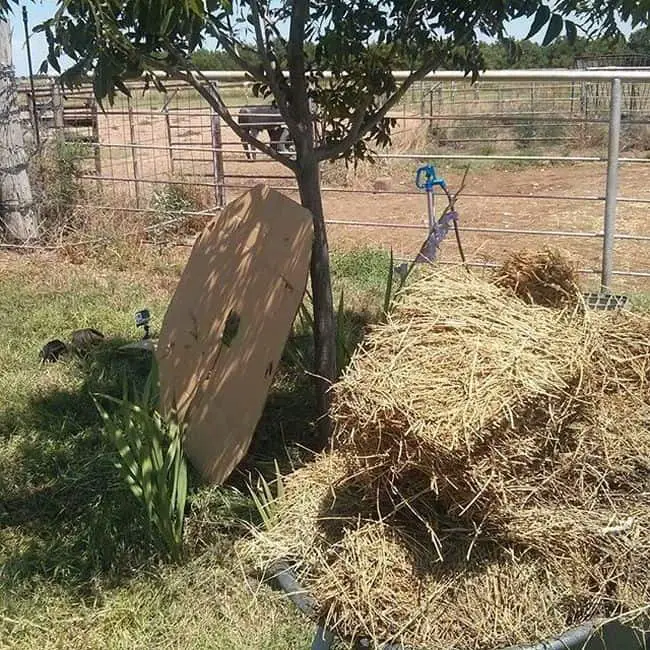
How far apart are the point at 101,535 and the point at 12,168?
5.70m

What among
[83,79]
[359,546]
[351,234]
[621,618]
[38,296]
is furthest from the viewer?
[351,234]

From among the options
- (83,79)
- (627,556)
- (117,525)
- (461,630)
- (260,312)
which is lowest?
(117,525)

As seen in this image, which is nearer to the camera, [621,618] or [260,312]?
[621,618]

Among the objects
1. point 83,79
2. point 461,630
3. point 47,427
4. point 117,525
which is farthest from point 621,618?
point 47,427

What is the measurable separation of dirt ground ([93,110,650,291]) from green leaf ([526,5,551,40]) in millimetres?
3063

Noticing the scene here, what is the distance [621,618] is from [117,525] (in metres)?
2.02

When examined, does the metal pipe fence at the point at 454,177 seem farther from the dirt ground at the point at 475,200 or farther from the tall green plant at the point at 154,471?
the tall green plant at the point at 154,471

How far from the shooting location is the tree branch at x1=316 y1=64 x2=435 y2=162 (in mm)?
3299

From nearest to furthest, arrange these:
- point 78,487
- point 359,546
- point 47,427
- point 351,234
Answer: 1. point 359,546
2. point 78,487
3. point 47,427
4. point 351,234

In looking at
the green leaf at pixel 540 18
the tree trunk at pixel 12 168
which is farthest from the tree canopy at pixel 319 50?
the tree trunk at pixel 12 168

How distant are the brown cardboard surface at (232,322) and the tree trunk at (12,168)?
15.3 ft

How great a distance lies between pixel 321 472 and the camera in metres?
2.60

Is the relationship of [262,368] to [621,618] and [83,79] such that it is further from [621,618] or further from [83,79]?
[621,618]

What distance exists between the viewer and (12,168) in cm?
798
